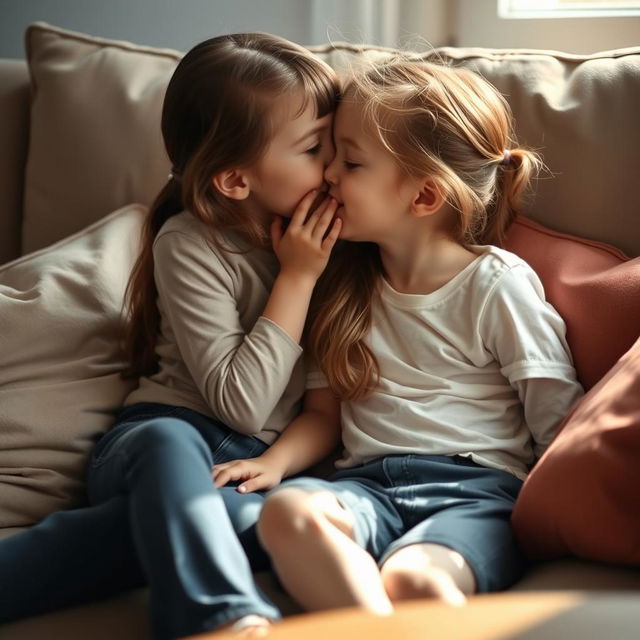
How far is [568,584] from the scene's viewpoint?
1.13 metres

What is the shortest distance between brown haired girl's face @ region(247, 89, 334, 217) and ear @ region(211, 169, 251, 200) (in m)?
0.01

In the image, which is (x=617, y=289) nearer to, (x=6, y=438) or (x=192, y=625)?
(x=192, y=625)

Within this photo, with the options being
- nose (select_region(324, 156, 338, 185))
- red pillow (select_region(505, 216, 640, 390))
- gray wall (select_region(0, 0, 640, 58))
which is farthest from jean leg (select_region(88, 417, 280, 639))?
gray wall (select_region(0, 0, 640, 58))

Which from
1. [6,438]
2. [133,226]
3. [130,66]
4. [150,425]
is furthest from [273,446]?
[130,66]

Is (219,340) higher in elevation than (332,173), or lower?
lower

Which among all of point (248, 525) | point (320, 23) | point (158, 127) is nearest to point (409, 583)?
point (248, 525)

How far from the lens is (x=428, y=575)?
1.13 meters

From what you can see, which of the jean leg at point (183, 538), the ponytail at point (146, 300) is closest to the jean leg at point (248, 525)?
the jean leg at point (183, 538)

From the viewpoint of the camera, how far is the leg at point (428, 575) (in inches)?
44.1

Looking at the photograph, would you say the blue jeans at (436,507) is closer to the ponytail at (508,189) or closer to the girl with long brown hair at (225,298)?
the girl with long brown hair at (225,298)

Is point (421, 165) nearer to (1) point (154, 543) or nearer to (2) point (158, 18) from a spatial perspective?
(1) point (154, 543)

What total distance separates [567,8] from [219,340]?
1165mm

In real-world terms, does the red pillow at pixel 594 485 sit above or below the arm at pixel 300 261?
below

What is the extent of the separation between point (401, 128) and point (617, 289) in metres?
0.39
